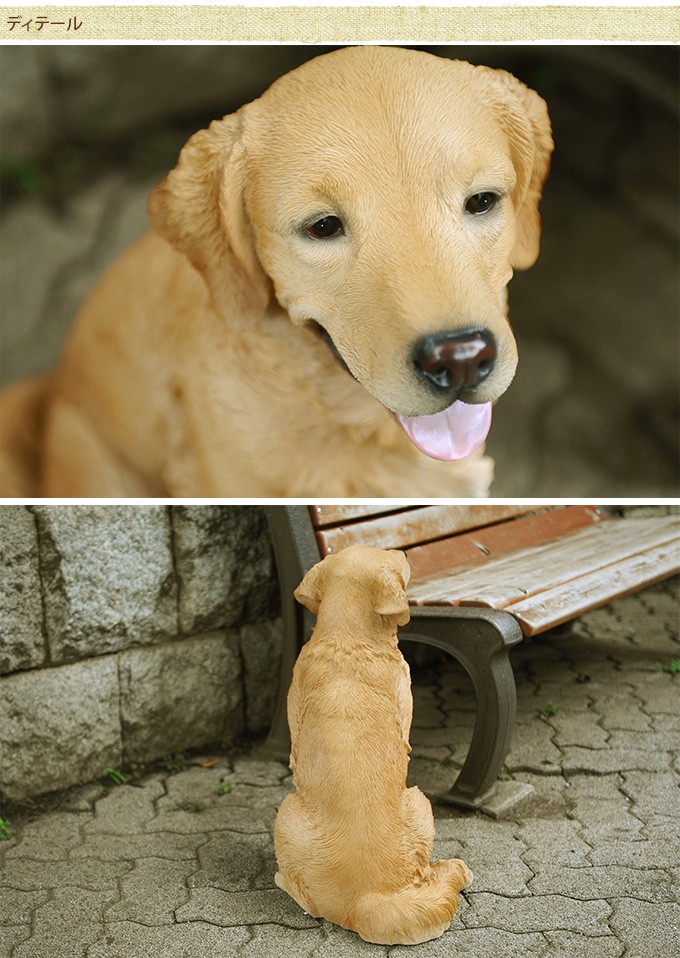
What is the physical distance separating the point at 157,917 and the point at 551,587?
1220mm

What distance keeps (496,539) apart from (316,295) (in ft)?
5.38

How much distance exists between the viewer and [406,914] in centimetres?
192

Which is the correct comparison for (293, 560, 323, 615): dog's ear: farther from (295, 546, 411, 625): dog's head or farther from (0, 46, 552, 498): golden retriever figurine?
(0, 46, 552, 498): golden retriever figurine

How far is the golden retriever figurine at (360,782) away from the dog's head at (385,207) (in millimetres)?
508

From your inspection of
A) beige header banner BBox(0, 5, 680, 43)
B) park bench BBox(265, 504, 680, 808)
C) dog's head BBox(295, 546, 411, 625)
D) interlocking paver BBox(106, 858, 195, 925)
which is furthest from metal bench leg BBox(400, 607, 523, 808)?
beige header banner BBox(0, 5, 680, 43)

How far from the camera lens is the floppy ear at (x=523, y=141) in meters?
1.73

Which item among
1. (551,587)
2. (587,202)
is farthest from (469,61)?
(551,587)

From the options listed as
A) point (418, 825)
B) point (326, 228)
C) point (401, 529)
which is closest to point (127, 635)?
point (401, 529)

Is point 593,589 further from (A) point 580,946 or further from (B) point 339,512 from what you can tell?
(A) point 580,946

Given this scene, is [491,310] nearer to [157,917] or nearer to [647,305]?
[647,305]

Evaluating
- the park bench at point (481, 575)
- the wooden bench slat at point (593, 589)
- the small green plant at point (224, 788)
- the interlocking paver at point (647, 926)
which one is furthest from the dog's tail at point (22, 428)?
the interlocking paver at point (647, 926)

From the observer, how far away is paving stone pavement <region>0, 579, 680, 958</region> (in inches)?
78.2

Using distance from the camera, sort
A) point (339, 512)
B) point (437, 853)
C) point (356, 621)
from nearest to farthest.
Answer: point (356, 621) → point (437, 853) → point (339, 512)

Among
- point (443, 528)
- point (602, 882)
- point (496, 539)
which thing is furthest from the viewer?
point (496, 539)
